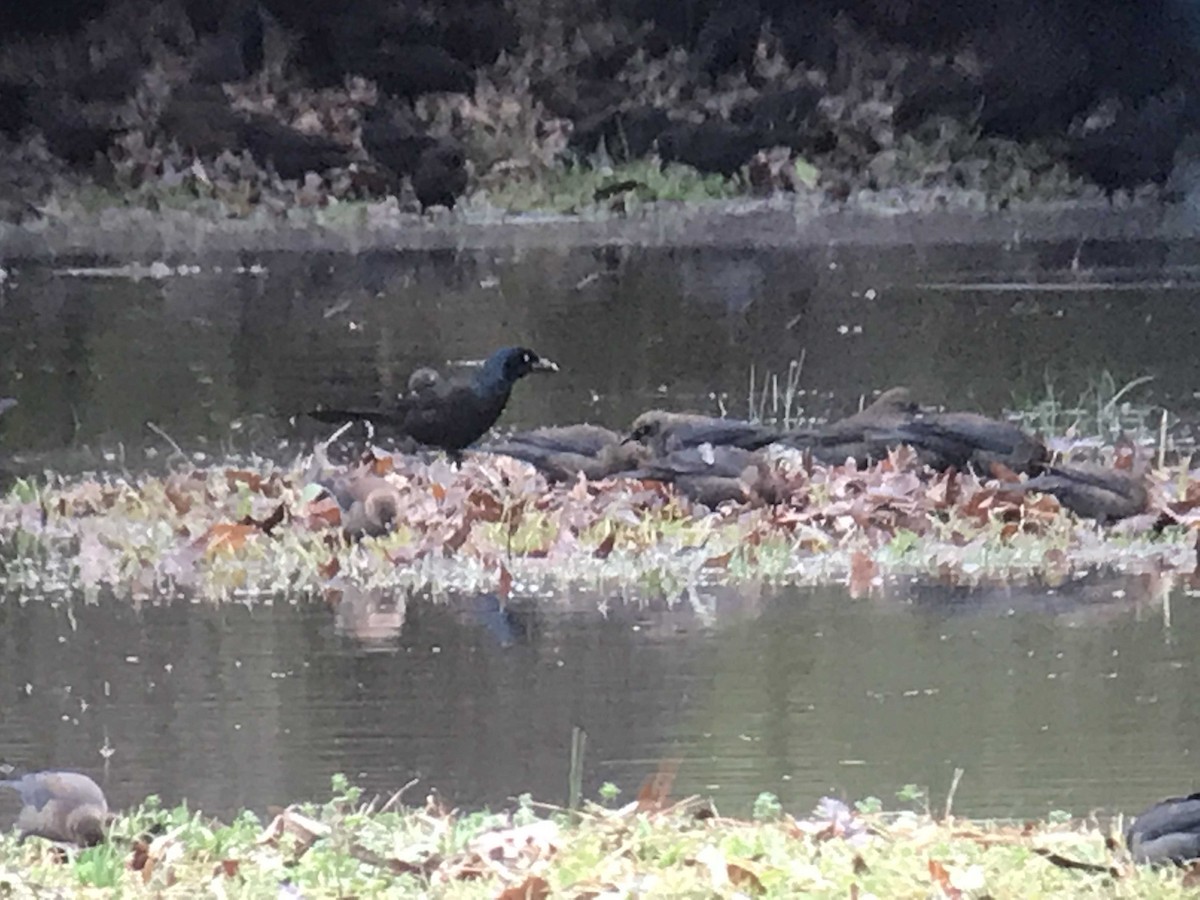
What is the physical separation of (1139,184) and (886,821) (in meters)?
2.92

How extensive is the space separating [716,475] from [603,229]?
5.85 feet

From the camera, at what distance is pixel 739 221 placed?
495cm

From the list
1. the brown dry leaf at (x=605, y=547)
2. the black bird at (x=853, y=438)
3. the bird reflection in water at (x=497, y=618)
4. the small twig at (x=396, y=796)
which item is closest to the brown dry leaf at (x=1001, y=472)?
the black bird at (x=853, y=438)

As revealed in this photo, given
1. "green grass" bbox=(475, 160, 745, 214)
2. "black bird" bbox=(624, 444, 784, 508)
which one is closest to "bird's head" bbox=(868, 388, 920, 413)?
"black bird" bbox=(624, 444, 784, 508)

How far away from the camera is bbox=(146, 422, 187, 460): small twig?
3.54 m

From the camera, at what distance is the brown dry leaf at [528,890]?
1830 millimetres

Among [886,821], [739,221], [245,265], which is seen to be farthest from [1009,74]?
[886,821]

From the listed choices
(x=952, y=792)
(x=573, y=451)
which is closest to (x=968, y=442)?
(x=573, y=451)

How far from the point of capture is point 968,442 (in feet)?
11.2

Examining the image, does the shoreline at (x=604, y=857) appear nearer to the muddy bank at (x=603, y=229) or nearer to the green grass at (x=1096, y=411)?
the green grass at (x=1096, y=411)

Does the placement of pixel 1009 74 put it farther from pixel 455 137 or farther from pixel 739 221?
pixel 455 137

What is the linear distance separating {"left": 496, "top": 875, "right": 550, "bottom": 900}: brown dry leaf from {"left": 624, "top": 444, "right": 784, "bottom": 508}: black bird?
1356mm

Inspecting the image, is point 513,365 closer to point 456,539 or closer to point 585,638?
point 456,539

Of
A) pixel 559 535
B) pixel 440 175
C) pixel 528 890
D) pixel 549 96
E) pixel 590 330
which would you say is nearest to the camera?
pixel 528 890
